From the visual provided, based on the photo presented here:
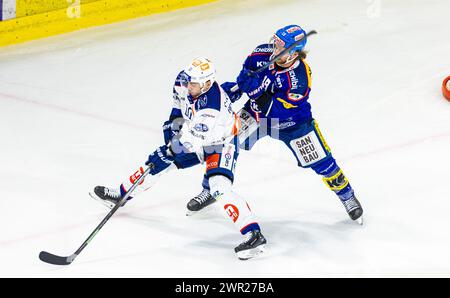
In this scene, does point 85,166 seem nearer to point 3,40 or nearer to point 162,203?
point 162,203

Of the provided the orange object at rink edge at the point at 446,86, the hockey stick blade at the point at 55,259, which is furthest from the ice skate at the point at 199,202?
the orange object at rink edge at the point at 446,86

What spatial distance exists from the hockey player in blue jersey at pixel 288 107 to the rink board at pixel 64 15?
305 centimetres

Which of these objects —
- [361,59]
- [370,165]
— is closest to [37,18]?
[361,59]

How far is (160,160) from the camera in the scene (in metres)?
5.04

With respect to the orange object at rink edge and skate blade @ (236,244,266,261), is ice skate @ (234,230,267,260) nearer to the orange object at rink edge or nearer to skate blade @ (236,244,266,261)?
skate blade @ (236,244,266,261)

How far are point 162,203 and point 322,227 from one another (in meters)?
0.98

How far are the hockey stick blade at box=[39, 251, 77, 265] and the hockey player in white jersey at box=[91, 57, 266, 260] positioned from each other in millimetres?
704

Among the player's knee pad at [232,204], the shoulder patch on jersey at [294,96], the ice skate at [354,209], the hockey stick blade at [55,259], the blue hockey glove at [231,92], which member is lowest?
the hockey stick blade at [55,259]

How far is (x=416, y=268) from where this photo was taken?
15.4ft

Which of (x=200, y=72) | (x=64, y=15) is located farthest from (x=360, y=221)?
(x=64, y=15)

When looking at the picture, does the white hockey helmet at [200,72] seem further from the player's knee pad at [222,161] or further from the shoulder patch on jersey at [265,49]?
the shoulder patch on jersey at [265,49]

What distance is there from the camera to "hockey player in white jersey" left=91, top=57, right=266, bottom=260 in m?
4.66

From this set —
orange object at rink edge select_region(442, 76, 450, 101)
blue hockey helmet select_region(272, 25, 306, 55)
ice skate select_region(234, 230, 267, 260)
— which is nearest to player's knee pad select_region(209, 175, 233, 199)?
ice skate select_region(234, 230, 267, 260)

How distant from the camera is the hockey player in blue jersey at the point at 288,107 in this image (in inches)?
191
